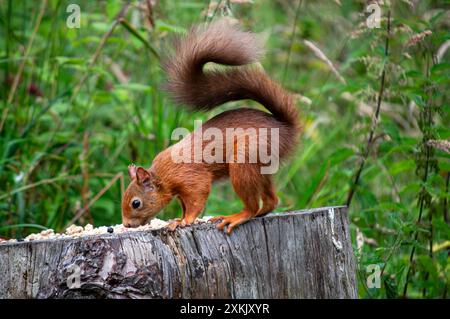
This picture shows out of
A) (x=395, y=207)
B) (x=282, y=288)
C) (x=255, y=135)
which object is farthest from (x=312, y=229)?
(x=395, y=207)

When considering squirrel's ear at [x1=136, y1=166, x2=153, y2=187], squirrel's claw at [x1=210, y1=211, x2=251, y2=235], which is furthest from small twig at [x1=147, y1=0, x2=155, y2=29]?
squirrel's claw at [x1=210, y1=211, x2=251, y2=235]

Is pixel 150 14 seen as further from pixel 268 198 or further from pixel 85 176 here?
pixel 268 198

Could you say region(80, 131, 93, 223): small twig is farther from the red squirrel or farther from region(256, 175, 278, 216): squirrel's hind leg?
region(256, 175, 278, 216): squirrel's hind leg

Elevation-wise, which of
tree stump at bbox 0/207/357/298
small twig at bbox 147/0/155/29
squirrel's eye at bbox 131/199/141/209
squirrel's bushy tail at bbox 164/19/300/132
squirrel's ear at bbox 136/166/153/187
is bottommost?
tree stump at bbox 0/207/357/298

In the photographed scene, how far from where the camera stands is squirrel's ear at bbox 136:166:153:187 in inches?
107

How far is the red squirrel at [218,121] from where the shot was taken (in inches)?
102

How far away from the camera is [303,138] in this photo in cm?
395

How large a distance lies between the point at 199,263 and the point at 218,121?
560mm

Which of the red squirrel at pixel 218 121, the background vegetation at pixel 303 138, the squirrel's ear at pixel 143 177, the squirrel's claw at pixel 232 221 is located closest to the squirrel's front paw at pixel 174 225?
the red squirrel at pixel 218 121

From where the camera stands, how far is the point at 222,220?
8.52 ft

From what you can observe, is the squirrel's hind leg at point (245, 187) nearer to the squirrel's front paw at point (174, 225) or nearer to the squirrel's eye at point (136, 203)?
the squirrel's front paw at point (174, 225)

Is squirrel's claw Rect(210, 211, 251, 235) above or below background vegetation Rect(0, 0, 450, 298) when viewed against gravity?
below

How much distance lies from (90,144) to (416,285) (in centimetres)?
218

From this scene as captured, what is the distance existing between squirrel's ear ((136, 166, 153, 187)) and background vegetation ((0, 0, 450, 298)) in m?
0.62
